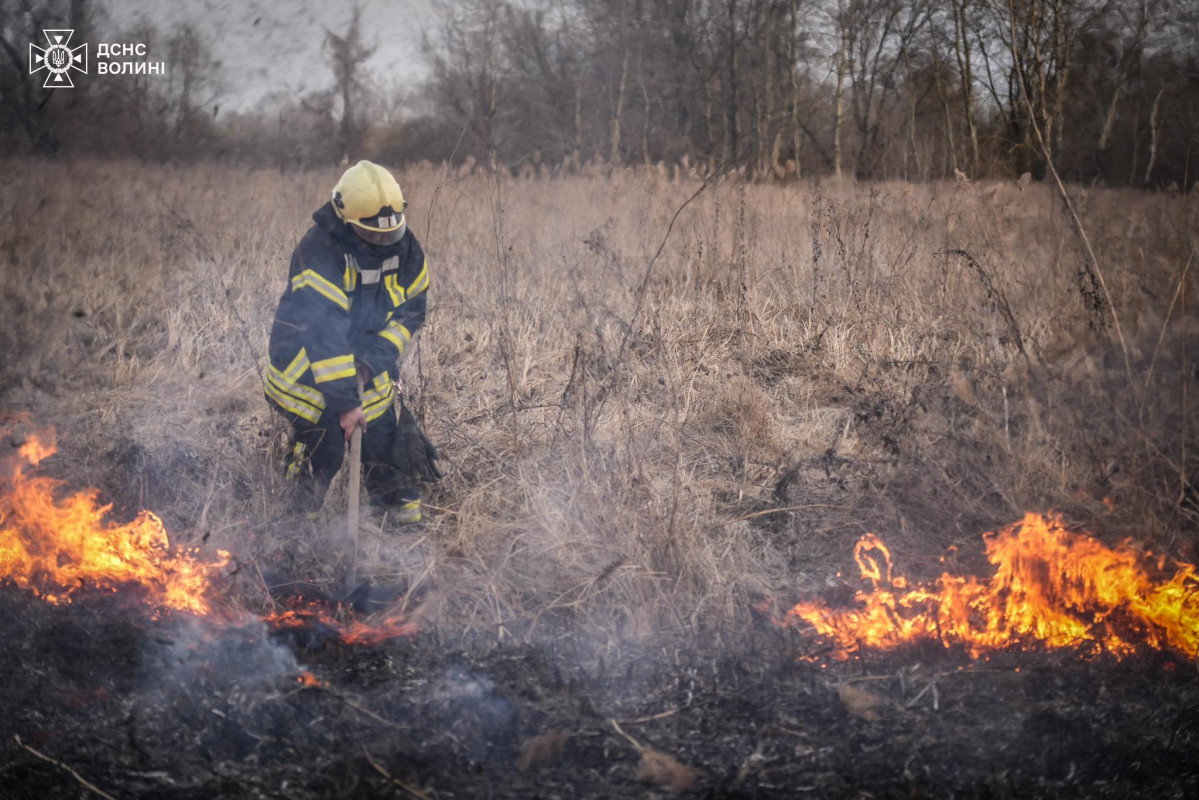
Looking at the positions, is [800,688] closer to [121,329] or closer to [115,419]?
[115,419]

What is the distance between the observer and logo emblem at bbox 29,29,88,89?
7.71 meters

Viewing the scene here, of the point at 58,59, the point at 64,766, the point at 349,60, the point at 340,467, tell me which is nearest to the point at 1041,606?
the point at 340,467

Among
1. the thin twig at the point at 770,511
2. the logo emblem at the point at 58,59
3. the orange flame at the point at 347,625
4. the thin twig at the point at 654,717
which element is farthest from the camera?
the logo emblem at the point at 58,59

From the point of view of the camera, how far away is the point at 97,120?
28.8ft

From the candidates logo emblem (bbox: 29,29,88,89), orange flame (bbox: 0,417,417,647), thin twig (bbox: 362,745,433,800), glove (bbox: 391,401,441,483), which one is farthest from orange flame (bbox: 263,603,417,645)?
logo emblem (bbox: 29,29,88,89)

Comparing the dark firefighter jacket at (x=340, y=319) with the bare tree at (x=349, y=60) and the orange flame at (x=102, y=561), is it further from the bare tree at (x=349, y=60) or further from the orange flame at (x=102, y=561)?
the bare tree at (x=349, y=60)

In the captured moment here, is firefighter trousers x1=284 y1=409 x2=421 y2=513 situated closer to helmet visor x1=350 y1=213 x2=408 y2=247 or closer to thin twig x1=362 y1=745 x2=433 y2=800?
helmet visor x1=350 y1=213 x2=408 y2=247

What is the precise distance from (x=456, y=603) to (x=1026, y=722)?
198cm

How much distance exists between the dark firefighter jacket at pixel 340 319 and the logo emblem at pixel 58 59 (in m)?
6.00

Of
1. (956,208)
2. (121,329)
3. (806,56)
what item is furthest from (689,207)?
(806,56)

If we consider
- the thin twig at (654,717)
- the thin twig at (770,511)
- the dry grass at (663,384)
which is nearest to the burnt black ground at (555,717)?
the thin twig at (654,717)

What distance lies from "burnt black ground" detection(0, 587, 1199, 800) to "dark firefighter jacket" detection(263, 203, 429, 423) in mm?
983

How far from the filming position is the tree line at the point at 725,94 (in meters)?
5.71

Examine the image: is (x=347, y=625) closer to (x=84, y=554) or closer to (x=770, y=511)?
(x=84, y=554)
